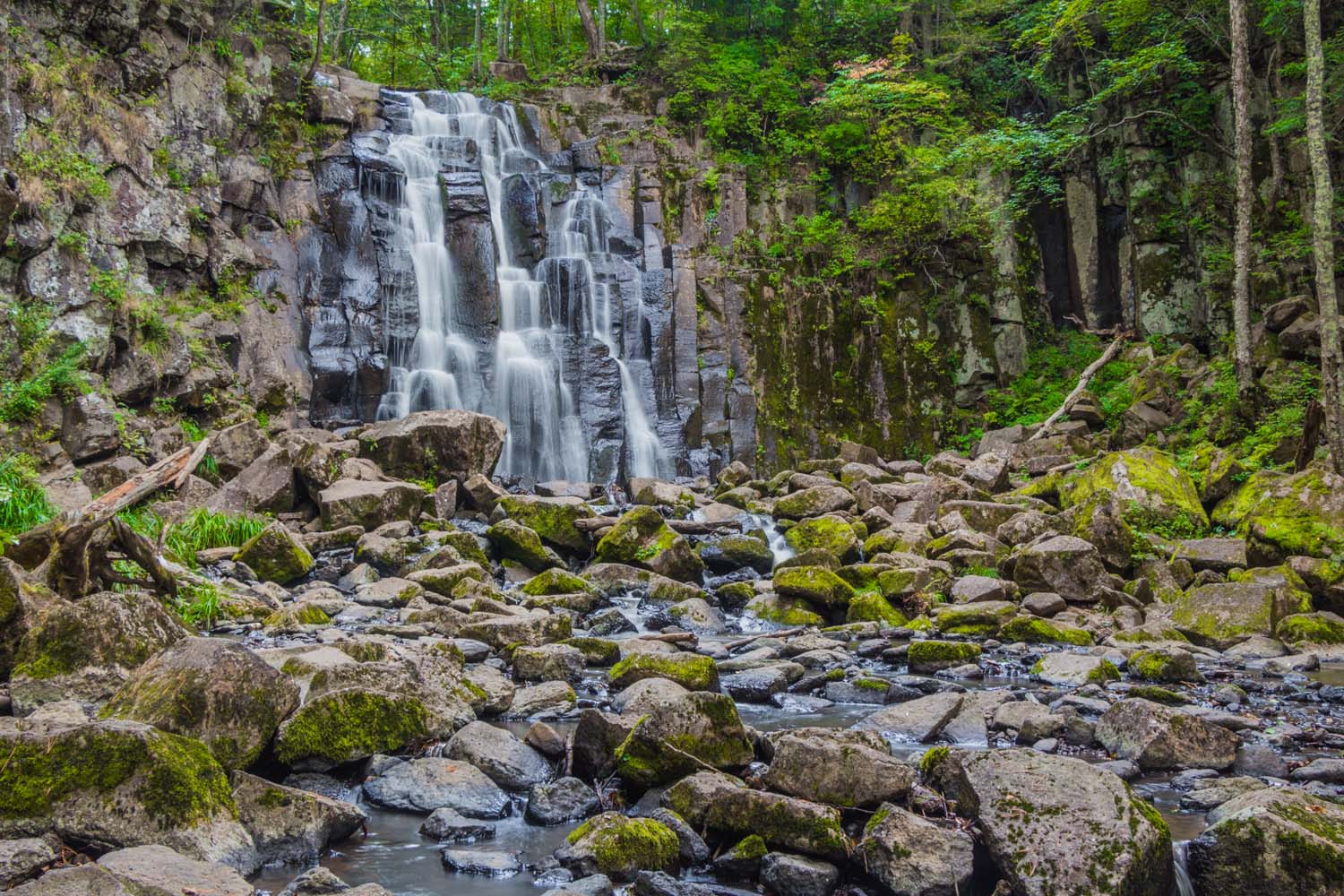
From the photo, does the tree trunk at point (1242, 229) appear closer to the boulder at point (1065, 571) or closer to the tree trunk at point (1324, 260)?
the tree trunk at point (1324, 260)

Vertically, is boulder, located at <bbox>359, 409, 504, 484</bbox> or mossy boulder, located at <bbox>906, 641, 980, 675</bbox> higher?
boulder, located at <bbox>359, 409, 504, 484</bbox>

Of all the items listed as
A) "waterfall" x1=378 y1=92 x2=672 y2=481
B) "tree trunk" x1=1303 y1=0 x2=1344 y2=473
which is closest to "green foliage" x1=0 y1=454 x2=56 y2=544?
"waterfall" x1=378 y1=92 x2=672 y2=481

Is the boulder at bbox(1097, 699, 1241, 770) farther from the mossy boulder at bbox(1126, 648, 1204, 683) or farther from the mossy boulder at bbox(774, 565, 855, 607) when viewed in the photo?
the mossy boulder at bbox(774, 565, 855, 607)

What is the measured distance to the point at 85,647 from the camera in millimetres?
5223

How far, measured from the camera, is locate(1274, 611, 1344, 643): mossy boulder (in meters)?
8.23

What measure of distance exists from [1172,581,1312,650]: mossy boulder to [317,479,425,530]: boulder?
31.9ft

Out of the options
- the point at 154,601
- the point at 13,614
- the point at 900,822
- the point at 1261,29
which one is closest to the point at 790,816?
the point at 900,822

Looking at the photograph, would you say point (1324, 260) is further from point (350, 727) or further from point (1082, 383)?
point (350, 727)

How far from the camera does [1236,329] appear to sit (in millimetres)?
14773

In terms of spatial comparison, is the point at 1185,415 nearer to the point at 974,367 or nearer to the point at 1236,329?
the point at 1236,329

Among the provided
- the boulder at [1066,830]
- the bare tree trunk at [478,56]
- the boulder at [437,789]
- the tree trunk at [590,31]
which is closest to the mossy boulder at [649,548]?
the boulder at [437,789]

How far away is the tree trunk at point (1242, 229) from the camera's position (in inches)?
577

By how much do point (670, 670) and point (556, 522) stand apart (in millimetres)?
6684

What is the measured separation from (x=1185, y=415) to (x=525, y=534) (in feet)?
42.8
